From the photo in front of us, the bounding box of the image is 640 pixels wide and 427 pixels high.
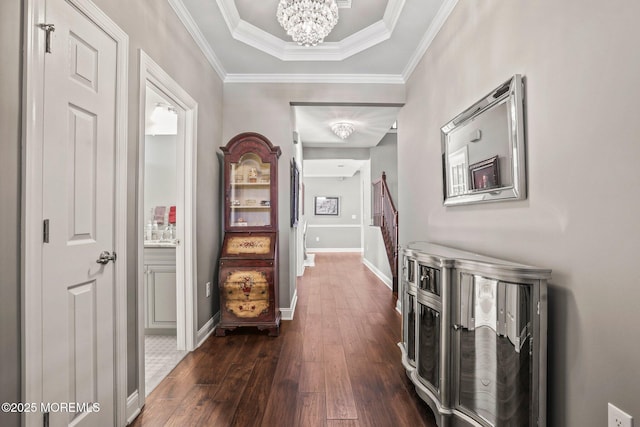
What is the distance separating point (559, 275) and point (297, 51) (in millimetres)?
2901

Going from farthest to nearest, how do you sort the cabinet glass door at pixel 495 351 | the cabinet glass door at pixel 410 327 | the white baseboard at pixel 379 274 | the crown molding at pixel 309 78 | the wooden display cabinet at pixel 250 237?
the white baseboard at pixel 379 274, the crown molding at pixel 309 78, the wooden display cabinet at pixel 250 237, the cabinet glass door at pixel 410 327, the cabinet glass door at pixel 495 351

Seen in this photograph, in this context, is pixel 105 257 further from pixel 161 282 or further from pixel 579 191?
pixel 579 191

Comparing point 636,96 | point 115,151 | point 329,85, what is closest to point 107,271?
point 115,151

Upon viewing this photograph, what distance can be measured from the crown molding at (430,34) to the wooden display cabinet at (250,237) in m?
1.66

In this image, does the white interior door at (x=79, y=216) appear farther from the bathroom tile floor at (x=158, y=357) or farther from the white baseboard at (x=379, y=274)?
the white baseboard at (x=379, y=274)

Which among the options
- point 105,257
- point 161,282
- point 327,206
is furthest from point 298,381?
point 327,206

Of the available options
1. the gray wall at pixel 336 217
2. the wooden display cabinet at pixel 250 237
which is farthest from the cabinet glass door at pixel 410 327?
the gray wall at pixel 336 217

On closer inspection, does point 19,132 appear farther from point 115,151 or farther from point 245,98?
point 245,98

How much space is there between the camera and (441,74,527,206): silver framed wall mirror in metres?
1.55

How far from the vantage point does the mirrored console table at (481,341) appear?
1.27 metres

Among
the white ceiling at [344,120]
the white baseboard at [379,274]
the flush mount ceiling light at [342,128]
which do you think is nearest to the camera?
the white ceiling at [344,120]

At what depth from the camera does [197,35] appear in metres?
2.72

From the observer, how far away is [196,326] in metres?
2.79

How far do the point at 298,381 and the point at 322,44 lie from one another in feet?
9.80
